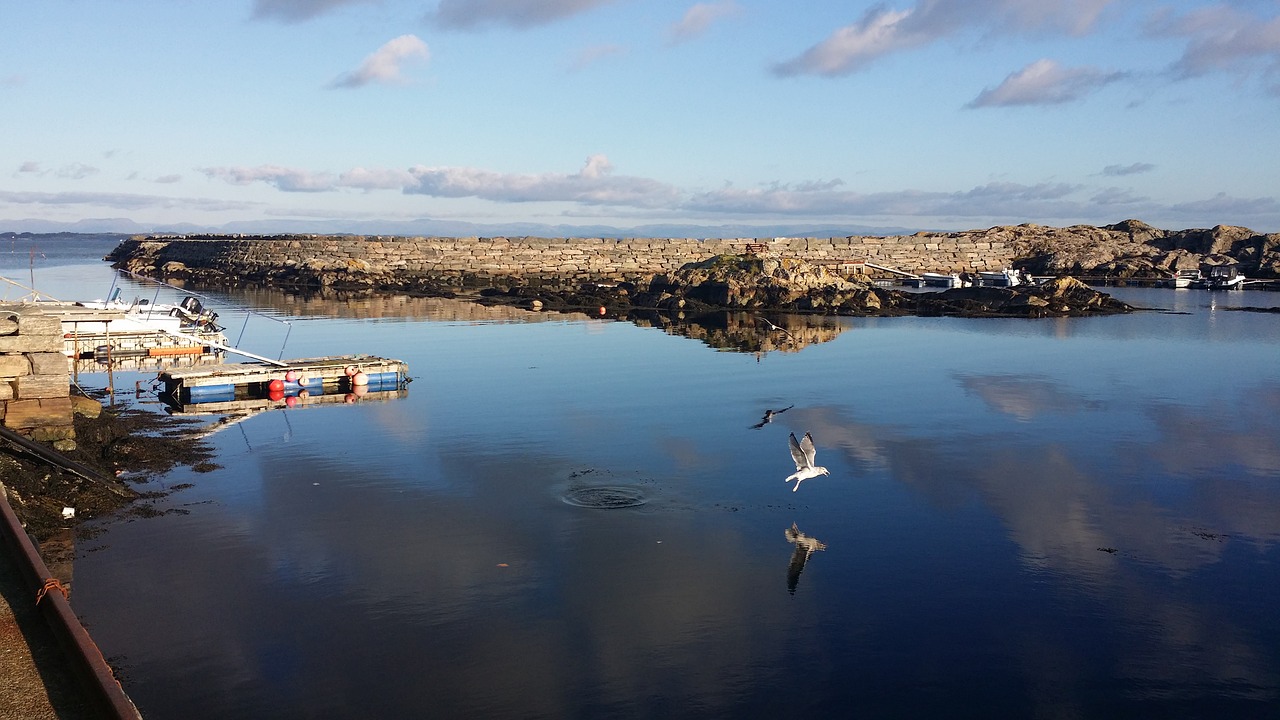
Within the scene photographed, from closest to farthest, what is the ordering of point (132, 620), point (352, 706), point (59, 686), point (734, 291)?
point (59, 686) < point (352, 706) < point (132, 620) < point (734, 291)

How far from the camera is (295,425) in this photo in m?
25.3

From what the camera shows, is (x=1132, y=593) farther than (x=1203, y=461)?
No

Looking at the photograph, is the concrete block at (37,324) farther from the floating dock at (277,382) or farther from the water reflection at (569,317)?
the water reflection at (569,317)

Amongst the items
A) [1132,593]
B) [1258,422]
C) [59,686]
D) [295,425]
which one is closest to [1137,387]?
[1258,422]

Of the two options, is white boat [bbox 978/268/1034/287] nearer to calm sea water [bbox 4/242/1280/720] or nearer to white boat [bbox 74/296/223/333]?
calm sea water [bbox 4/242/1280/720]

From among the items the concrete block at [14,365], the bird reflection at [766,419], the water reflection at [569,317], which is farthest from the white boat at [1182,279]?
the concrete block at [14,365]

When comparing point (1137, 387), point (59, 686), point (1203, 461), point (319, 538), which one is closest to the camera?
point (59, 686)

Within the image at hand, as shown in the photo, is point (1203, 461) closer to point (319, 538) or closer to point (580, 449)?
point (580, 449)

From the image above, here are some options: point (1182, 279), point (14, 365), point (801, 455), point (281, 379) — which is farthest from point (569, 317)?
point (1182, 279)

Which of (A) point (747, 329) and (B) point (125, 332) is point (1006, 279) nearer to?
(A) point (747, 329)

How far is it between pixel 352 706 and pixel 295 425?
51.2 ft

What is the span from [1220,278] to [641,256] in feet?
141

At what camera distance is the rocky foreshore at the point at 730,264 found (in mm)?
59688

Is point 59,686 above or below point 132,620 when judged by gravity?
above
